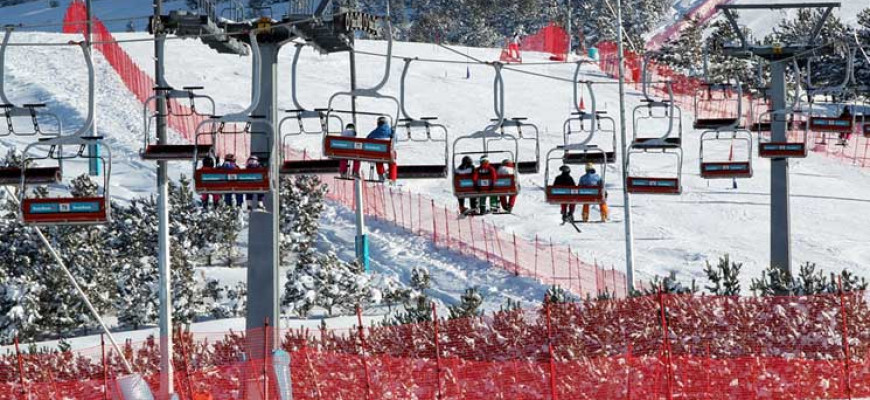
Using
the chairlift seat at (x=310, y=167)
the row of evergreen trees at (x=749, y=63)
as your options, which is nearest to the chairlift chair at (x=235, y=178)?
the chairlift seat at (x=310, y=167)

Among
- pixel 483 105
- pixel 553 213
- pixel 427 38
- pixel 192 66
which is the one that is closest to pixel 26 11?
pixel 427 38

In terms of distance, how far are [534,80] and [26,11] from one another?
3163 inches

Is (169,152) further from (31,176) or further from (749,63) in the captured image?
(749,63)

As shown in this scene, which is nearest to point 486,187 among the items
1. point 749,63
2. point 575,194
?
point 575,194

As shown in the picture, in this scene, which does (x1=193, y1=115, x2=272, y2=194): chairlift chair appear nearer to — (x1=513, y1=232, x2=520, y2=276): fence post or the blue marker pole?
the blue marker pole

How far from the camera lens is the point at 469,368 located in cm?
1995

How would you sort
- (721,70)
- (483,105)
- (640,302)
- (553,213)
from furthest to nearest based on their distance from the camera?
1. (721,70)
2. (483,105)
3. (553,213)
4. (640,302)

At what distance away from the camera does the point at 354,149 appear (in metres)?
17.9

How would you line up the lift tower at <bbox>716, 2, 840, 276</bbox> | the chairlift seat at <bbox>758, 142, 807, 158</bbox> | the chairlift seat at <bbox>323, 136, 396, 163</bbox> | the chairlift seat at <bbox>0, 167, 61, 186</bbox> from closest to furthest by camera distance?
the chairlift seat at <bbox>0, 167, 61, 186</bbox> → the chairlift seat at <bbox>323, 136, 396, 163</bbox> → the chairlift seat at <bbox>758, 142, 807, 158</bbox> → the lift tower at <bbox>716, 2, 840, 276</bbox>

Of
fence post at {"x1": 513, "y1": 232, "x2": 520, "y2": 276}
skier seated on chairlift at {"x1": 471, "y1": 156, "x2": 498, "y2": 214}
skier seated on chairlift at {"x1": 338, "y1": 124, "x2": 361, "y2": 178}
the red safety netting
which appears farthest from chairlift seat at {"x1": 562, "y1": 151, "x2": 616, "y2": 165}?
the red safety netting

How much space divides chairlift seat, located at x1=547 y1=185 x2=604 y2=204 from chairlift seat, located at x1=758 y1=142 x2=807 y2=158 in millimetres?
5836

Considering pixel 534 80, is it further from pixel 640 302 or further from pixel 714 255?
pixel 640 302

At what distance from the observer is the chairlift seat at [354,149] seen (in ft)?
58.5

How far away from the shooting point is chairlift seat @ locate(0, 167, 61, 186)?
55.2 ft
